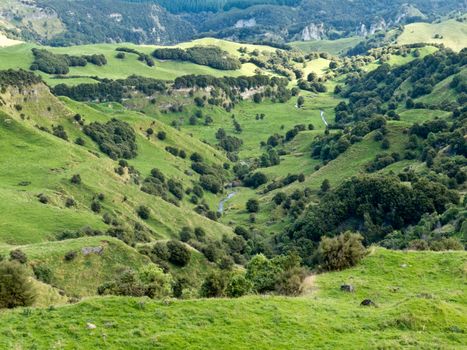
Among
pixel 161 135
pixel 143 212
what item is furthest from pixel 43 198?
pixel 161 135

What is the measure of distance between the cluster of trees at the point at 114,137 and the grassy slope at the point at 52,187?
3751 millimetres

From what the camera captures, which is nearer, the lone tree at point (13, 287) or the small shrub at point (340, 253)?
the lone tree at point (13, 287)

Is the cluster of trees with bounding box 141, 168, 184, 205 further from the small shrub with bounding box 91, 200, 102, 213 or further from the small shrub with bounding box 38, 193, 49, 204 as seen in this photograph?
the small shrub with bounding box 38, 193, 49, 204

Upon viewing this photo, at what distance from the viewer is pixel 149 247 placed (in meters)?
78.5

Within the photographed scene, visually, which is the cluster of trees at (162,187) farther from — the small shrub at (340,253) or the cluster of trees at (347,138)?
the small shrub at (340,253)

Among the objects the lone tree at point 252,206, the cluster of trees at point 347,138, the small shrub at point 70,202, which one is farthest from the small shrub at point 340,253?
the cluster of trees at point 347,138

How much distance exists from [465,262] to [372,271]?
793cm

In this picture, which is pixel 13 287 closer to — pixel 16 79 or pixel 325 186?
pixel 325 186

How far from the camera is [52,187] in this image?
354ft

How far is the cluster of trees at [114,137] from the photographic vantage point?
162500 mm

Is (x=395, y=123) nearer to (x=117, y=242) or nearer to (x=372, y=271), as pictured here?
(x=117, y=242)

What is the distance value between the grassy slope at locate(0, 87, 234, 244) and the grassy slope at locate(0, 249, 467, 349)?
5233 cm

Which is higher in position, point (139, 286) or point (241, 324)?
point (139, 286)

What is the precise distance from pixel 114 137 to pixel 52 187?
64.9m
